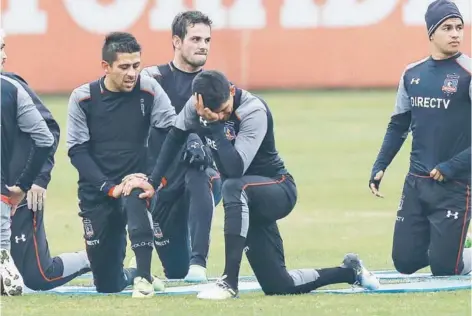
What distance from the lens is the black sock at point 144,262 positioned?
33.5 feet

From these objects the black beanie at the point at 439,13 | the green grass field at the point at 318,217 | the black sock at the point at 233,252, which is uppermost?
the black beanie at the point at 439,13

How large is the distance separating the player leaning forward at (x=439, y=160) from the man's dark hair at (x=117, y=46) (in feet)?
7.59

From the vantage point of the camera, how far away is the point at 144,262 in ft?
33.5

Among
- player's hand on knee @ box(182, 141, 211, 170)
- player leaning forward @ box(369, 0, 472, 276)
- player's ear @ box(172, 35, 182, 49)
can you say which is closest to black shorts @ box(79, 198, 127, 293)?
player's hand on knee @ box(182, 141, 211, 170)

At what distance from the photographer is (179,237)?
1218 cm

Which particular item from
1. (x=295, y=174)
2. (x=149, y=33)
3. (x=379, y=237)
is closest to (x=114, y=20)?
(x=149, y=33)

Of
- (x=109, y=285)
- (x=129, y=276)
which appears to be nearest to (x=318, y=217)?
(x=129, y=276)

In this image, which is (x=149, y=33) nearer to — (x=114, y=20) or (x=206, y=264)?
(x=114, y=20)

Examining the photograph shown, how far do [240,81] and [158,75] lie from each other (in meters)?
17.1

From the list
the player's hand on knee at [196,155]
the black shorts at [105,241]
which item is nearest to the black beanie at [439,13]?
the player's hand on knee at [196,155]

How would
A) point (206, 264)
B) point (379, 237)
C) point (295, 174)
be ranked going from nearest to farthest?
point (206, 264) → point (379, 237) → point (295, 174)

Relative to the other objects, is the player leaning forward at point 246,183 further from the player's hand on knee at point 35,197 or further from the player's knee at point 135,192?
the player's hand on knee at point 35,197

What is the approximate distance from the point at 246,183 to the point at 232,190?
0.14 metres

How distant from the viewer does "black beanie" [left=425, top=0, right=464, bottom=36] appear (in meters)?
11.2
